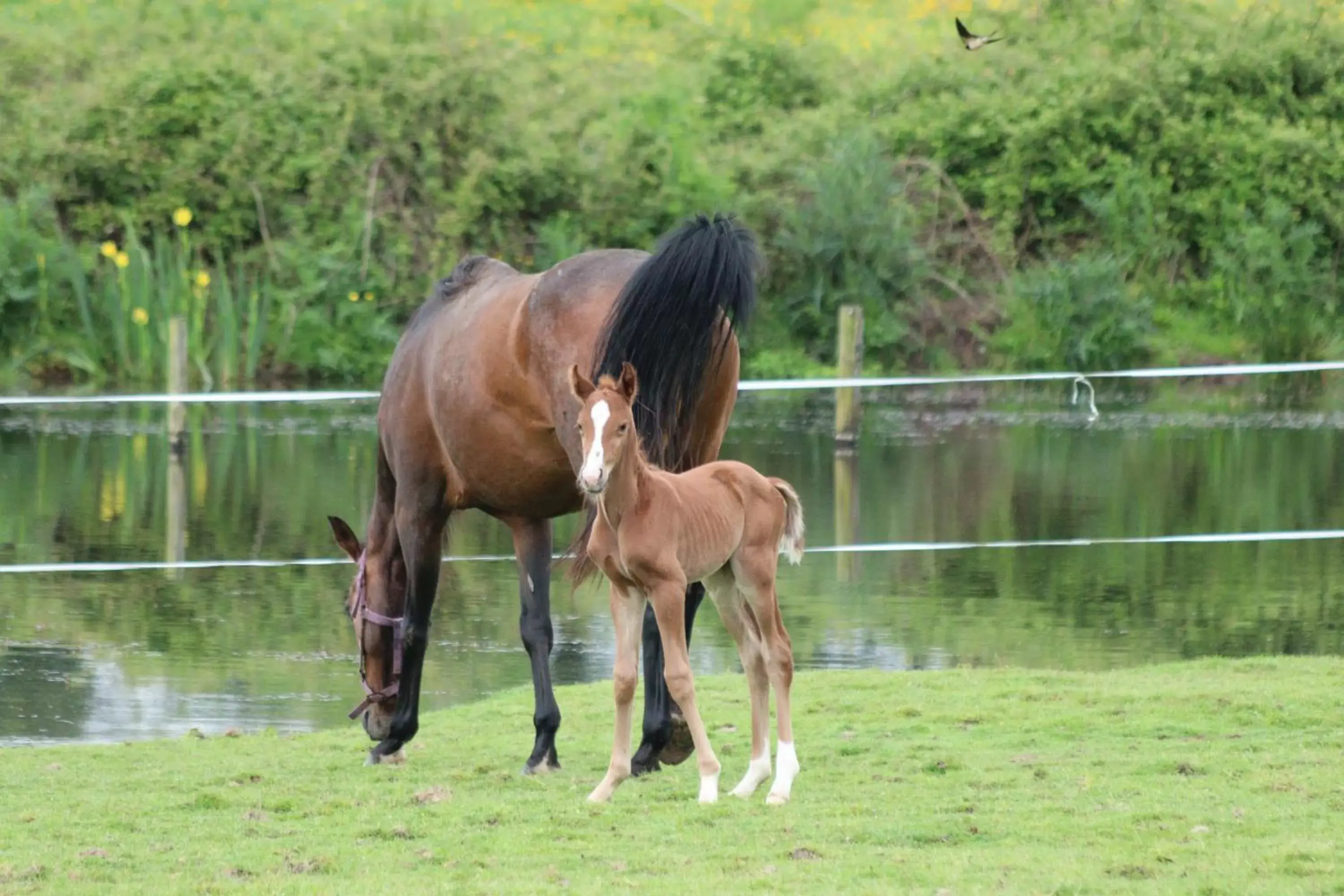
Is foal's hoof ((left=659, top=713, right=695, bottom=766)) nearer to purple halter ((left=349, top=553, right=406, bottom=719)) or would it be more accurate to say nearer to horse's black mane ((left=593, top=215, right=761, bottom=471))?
horse's black mane ((left=593, top=215, right=761, bottom=471))

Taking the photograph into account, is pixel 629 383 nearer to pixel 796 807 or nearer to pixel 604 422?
pixel 604 422

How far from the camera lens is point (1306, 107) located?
2444cm

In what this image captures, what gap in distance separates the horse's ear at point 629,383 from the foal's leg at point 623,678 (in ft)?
1.98

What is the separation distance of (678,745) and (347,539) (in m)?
1.81

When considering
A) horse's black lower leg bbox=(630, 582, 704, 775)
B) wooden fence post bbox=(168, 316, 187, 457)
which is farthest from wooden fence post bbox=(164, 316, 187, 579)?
horse's black lower leg bbox=(630, 582, 704, 775)

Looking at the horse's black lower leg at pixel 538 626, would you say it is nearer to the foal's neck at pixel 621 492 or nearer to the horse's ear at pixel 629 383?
the foal's neck at pixel 621 492

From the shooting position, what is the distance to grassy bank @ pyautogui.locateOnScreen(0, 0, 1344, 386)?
69.8 feet

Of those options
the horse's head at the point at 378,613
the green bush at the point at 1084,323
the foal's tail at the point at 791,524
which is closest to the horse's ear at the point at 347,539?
the horse's head at the point at 378,613

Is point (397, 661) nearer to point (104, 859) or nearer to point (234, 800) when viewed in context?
point (234, 800)

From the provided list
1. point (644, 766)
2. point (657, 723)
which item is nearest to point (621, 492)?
point (657, 723)

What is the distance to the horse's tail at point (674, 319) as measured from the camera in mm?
6555

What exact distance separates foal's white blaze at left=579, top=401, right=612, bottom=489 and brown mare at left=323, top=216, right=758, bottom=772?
3.27 feet

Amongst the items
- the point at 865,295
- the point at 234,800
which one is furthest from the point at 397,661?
the point at 865,295

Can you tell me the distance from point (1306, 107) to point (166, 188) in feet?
44.6
